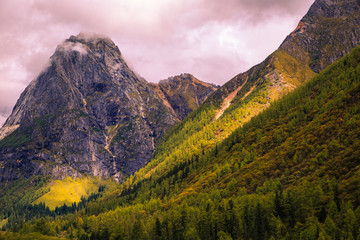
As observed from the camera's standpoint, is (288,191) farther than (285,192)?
No

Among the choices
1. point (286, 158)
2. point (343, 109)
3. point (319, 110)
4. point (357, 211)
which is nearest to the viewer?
point (357, 211)

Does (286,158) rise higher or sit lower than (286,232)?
higher

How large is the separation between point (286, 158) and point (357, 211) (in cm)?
6975

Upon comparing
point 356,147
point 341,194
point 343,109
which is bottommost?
point 341,194

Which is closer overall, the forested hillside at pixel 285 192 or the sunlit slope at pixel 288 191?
the sunlit slope at pixel 288 191

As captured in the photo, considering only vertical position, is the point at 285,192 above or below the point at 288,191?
below

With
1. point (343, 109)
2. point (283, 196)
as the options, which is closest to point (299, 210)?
point (283, 196)

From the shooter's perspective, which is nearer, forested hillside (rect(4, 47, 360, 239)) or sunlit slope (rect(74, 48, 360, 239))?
sunlit slope (rect(74, 48, 360, 239))

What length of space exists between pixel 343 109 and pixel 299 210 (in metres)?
93.2

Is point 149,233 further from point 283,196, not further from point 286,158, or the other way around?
point 286,158

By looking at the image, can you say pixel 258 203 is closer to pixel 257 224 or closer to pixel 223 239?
pixel 257 224

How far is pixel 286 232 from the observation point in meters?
88.0

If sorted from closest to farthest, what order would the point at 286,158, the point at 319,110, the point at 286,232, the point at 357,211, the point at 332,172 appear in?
the point at 357,211 < the point at 286,232 < the point at 332,172 < the point at 286,158 < the point at 319,110

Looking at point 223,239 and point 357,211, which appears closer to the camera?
point 357,211
